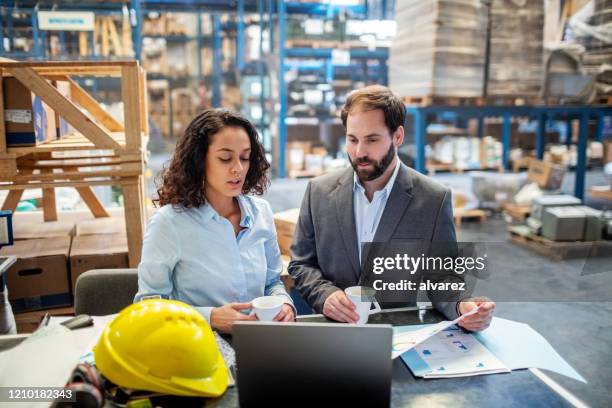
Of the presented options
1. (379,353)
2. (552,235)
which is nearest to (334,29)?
(552,235)

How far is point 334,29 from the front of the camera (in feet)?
33.2

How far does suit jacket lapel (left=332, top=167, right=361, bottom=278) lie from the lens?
230 centimetres

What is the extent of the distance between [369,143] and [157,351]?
141 cm

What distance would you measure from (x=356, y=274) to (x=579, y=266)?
397 cm

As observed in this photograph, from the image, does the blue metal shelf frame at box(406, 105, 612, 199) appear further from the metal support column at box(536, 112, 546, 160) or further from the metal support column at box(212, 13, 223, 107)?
the metal support column at box(212, 13, 223, 107)

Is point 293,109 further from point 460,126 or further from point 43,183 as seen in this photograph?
point 43,183

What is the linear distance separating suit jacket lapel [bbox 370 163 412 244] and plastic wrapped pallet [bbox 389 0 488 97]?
3.74 meters

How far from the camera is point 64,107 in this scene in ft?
9.21

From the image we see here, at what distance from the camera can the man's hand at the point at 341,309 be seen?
1.74 m

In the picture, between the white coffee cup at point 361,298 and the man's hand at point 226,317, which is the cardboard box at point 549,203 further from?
the man's hand at point 226,317

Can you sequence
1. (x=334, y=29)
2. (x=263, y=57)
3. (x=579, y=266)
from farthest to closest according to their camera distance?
(x=263, y=57)
(x=334, y=29)
(x=579, y=266)

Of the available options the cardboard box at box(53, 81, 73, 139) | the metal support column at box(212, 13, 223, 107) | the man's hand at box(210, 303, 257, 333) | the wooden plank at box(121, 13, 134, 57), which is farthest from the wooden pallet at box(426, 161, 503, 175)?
the man's hand at box(210, 303, 257, 333)

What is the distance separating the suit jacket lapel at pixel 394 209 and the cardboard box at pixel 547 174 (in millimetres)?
5558

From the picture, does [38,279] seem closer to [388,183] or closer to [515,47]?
[388,183]
